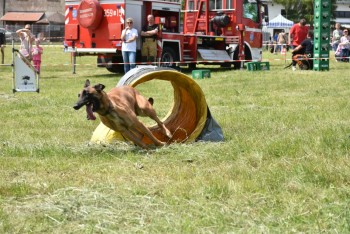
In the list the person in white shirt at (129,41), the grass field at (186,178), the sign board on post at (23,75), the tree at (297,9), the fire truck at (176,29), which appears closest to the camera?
the grass field at (186,178)

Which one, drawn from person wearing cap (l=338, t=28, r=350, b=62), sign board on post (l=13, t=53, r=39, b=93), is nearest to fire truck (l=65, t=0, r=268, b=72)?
person wearing cap (l=338, t=28, r=350, b=62)

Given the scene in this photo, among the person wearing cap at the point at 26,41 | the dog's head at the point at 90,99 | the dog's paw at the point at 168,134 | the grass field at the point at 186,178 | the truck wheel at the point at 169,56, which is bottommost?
the grass field at the point at 186,178

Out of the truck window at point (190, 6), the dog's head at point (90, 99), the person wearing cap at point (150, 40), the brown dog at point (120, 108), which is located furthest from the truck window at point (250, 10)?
the dog's head at point (90, 99)

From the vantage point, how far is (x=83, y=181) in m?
5.46

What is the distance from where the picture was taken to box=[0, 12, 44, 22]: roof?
7575cm

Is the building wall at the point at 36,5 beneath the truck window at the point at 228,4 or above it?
above

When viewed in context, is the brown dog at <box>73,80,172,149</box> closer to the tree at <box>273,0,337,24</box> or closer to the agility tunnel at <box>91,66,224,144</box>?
the agility tunnel at <box>91,66,224,144</box>

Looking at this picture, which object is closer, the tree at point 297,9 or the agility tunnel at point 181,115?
the agility tunnel at point 181,115

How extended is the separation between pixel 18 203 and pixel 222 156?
238cm

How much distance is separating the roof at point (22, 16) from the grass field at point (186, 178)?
6836cm

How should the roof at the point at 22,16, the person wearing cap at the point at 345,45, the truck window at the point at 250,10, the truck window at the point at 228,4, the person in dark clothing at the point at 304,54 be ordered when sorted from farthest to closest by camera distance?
the roof at the point at 22,16 → the person wearing cap at the point at 345,45 → the truck window at the point at 250,10 → the truck window at the point at 228,4 → the person in dark clothing at the point at 304,54

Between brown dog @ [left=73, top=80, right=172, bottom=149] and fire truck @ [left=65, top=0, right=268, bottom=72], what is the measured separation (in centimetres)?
1149

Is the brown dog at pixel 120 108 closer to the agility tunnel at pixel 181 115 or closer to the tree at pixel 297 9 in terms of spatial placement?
the agility tunnel at pixel 181 115

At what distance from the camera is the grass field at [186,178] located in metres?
4.11
